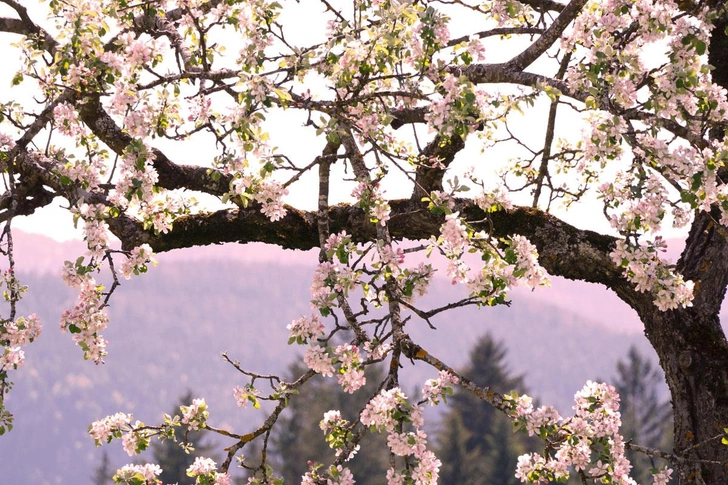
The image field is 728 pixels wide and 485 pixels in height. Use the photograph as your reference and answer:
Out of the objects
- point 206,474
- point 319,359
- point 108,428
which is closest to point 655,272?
point 319,359

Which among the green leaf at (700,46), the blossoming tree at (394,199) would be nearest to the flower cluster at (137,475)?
the blossoming tree at (394,199)

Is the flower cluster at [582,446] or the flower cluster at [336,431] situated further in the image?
the flower cluster at [336,431]

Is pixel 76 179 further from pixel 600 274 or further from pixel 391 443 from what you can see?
pixel 600 274

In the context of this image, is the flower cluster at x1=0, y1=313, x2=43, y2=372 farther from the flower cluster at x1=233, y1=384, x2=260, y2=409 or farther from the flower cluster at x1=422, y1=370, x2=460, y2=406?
the flower cluster at x1=422, y1=370, x2=460, y2=406

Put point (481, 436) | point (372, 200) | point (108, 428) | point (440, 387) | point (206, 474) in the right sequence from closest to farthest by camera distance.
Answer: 1. point (440, 387)
2. point (372, 200)
3. point (206, 474)
4. point (108, 428)
5. point (481, 436)

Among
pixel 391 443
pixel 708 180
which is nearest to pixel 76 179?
pixel 391 443

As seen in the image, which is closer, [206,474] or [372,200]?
[372,200]

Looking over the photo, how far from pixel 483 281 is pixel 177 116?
2763mm

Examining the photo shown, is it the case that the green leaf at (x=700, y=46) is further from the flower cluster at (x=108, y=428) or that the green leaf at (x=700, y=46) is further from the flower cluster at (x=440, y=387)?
the flower cluster at (x=108, y=428)

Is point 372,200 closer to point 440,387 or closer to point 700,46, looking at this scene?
point 440,387

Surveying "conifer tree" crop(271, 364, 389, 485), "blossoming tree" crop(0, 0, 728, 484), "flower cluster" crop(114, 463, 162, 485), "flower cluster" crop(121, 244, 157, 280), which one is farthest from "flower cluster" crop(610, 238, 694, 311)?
"conifer tree" crop(271, 364, 389, 485)

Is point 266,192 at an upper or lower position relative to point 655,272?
upper

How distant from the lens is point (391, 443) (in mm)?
5262

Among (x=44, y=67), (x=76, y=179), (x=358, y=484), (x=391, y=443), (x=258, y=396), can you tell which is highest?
(x=358, y=484)
